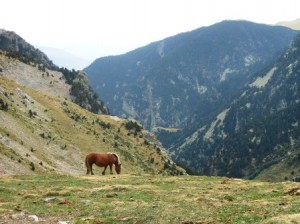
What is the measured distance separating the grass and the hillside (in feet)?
91.2

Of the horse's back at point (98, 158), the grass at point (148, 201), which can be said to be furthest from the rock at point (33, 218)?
the horse's back at point (98, 158)

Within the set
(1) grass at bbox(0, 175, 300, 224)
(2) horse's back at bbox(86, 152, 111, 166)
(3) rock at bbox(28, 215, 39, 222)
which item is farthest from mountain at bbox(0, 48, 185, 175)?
(3) rock at bbox(28, 215, 39, 222)

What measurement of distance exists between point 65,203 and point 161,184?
11.2 meters

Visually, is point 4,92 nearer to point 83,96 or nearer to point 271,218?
point 83,96

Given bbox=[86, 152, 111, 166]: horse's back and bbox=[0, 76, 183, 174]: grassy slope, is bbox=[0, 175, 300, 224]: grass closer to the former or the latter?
bbox=[86, 152, 111, 166]: horse's back

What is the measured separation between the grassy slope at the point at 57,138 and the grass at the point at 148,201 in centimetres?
2766

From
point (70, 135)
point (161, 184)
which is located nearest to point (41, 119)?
point (70, 135)

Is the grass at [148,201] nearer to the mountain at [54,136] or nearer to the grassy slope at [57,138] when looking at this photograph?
the mountain at [54,136]

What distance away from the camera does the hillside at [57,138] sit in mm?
74875

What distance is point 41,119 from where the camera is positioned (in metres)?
107

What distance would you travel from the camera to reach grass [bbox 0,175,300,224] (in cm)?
2358

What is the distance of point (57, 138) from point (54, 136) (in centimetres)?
90

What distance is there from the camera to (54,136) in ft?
325

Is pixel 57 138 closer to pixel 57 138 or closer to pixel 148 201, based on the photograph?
pixel 57 138
